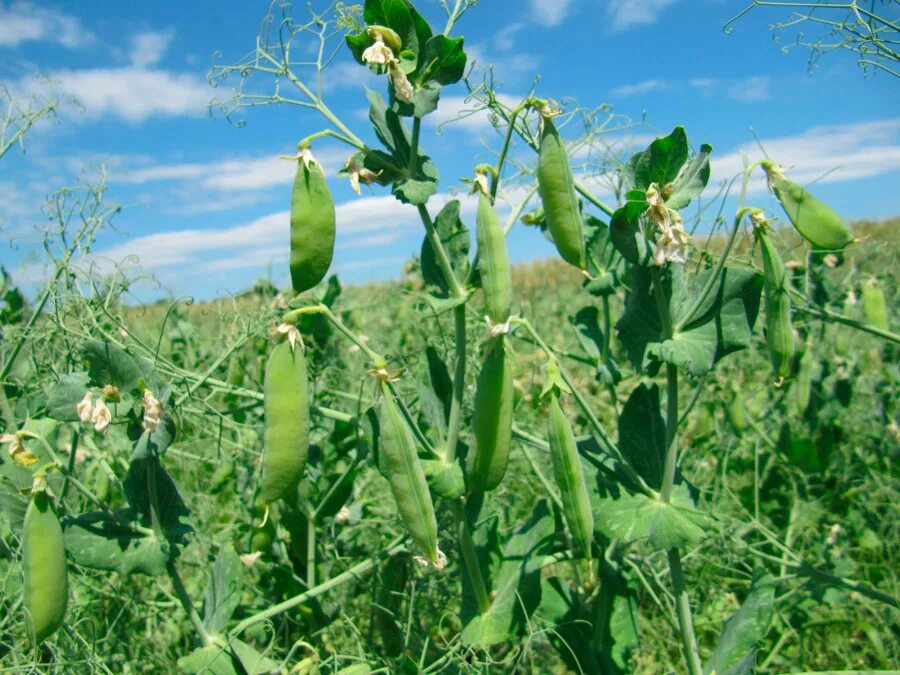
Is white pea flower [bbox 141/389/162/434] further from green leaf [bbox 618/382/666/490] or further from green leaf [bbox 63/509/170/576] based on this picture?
green leaf [bbox 618/382/666/490]

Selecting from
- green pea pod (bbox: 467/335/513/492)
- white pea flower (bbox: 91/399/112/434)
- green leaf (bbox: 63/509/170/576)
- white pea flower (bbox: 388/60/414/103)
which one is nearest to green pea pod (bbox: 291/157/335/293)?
white pea flower (bbox: 388/60/414/103)

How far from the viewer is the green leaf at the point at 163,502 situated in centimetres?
148

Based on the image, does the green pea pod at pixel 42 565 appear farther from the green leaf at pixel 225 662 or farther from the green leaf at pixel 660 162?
the green leaf at pixel 660 162

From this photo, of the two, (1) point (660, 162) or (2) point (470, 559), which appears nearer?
(1) point (660, 162)

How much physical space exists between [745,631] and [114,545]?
1.31 metres

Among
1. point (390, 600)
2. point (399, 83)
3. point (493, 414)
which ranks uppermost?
point (399, 83)

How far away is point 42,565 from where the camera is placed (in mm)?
1312

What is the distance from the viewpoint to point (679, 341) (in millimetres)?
1358

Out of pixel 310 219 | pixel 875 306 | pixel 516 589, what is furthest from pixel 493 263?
pixel 875 306

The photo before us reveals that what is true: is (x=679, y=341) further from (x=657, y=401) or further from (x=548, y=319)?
(x=548, y=319)

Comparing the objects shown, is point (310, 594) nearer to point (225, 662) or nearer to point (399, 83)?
point (225, 662)

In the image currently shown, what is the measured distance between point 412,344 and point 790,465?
1.80 meters

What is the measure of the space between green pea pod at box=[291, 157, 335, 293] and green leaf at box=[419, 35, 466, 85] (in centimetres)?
28

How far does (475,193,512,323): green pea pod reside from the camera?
1.23 meters
